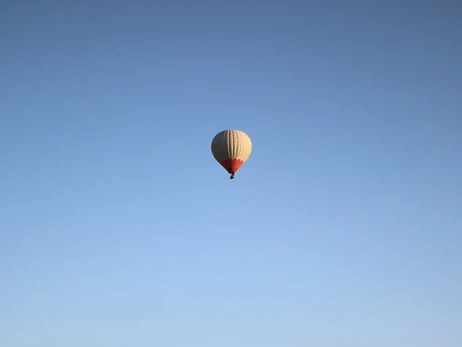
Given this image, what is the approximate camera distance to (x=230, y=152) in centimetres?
Answer: 6109

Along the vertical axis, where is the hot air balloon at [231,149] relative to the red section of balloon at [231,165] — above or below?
above

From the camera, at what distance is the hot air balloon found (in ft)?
201

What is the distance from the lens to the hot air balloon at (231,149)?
6119 centimetres

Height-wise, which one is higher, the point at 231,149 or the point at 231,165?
the point at 231,149

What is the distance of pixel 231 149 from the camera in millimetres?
61125

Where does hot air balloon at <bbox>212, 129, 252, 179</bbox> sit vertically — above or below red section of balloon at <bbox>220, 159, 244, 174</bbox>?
above
